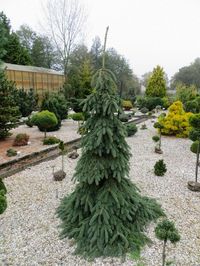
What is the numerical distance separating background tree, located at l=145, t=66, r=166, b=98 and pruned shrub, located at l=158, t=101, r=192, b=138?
54.0 ft

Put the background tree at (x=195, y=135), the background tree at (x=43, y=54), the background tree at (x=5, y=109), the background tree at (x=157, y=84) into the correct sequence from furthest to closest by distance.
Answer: the background tree at (x=43, y=54) < the background tree at (x=157, y=84) < the background tree at (x=5, y=109) < the background tree at (x=195, y=135)

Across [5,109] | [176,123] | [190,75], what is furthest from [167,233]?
[190,75]

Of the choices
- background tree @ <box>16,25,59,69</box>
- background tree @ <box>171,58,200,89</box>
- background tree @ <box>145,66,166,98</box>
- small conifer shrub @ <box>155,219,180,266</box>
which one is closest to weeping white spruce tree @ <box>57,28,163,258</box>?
small conifer shrub @ <box>155,219,180,266</box>

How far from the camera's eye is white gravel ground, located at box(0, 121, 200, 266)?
3.68 meters

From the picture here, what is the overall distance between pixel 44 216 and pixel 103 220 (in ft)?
5.43

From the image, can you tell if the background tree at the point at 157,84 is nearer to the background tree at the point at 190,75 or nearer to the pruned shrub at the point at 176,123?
the pruned shrub at the point at 176,123

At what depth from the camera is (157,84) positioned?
95.1 feet

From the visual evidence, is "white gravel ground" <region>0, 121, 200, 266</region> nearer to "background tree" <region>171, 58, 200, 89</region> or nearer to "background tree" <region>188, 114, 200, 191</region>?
"background tree" <region>188, 114, 200, 191</region>

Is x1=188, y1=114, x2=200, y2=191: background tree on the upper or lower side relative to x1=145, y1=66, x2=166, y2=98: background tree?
lower

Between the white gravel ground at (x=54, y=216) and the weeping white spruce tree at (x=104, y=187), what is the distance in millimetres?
249

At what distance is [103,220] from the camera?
379 cm

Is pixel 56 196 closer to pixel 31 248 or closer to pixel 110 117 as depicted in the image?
pixel 31 248

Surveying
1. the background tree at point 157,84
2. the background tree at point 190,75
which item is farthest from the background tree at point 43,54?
the background tree at point 190,75

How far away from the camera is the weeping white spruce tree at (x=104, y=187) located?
12.2 ft
